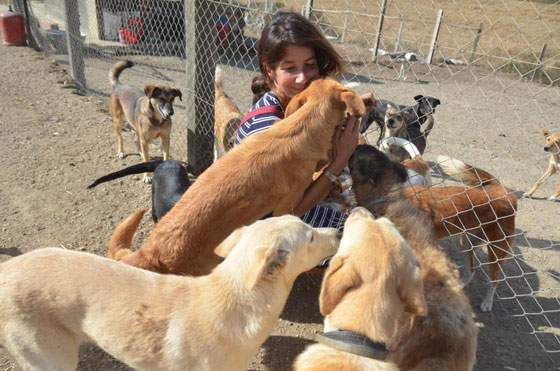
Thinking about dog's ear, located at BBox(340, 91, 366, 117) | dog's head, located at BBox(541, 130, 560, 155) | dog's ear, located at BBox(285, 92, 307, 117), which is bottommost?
dog's head, located at BBox(541, 130, 560, 155)

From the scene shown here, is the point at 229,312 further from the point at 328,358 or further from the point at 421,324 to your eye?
the point at 421,324

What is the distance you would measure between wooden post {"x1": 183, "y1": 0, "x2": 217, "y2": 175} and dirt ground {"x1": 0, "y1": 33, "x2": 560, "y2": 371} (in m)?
0.91

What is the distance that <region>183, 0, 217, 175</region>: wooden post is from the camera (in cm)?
434

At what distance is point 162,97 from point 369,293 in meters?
4.71

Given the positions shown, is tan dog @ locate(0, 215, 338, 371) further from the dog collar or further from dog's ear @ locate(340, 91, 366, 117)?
dog's ear @ locate(340, 91, 366, 117)

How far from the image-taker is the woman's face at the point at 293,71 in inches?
114

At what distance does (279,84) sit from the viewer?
3.06 metres

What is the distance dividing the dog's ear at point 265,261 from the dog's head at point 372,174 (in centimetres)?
96

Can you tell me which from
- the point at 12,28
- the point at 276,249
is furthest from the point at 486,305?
the point at 12,28

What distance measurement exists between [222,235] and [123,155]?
3.99 metres

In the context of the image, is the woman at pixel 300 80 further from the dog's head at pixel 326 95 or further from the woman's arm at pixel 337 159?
the dog's head at pixel 326 95

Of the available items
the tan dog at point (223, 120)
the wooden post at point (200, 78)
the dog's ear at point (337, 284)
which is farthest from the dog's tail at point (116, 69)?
the dog's ear at point (337, 284)

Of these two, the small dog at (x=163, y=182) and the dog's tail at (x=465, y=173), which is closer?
the dog's tail at (x=465, y=173)

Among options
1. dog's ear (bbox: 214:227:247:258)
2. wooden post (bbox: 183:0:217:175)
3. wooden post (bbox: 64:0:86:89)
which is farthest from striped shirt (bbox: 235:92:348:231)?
wooden post (bbox: 64:0:86:89)
